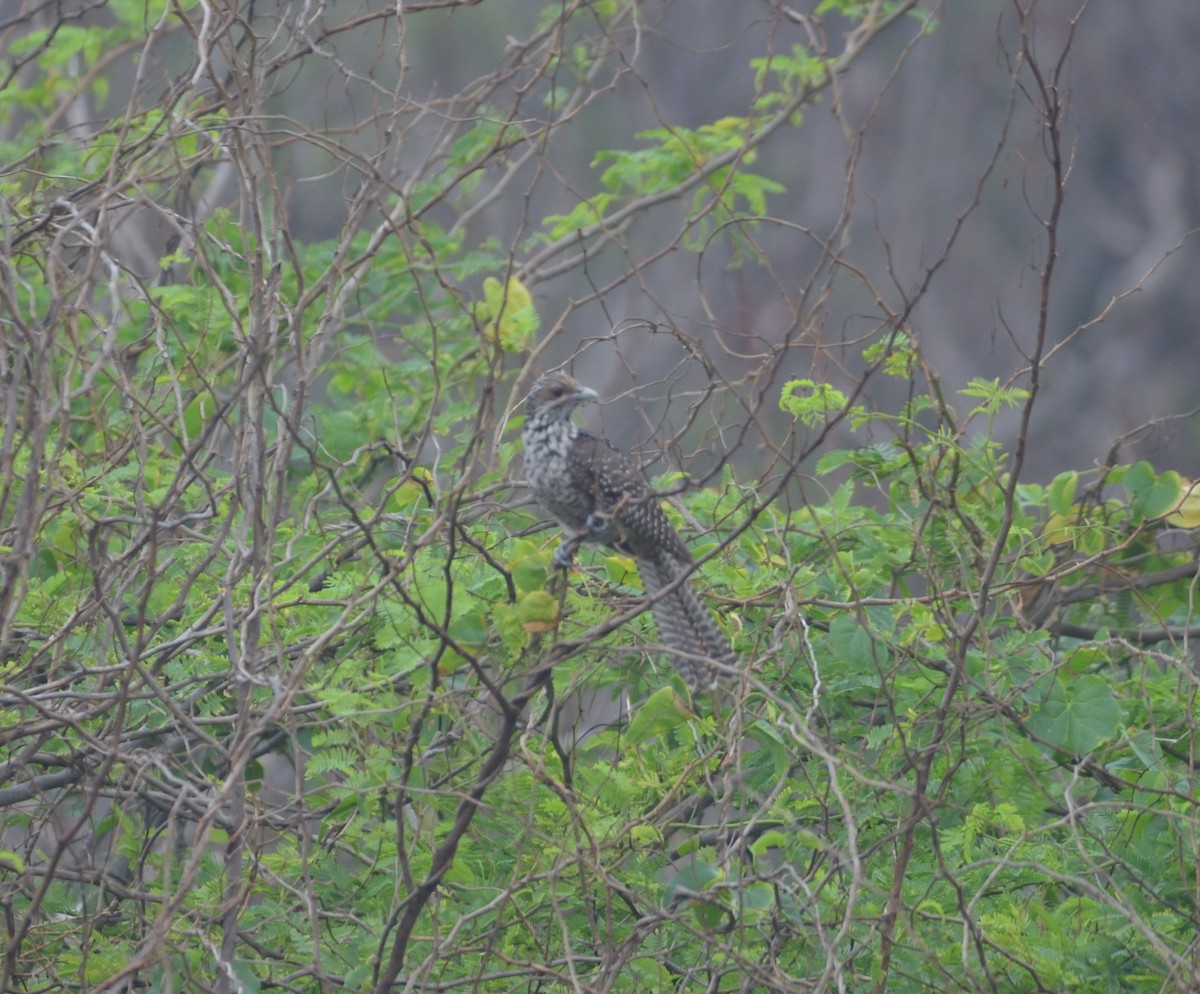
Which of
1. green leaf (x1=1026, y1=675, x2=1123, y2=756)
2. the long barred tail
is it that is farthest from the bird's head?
green leaf (x1=1026, y1=675, x2=1123, y2=756)

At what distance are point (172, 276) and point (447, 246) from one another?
129 cm

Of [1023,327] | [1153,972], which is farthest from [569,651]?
[1023,327]

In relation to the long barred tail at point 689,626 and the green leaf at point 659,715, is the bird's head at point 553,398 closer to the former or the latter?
the long barred tail at point 689,626

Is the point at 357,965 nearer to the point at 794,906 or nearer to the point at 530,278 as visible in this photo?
the point at 794,906

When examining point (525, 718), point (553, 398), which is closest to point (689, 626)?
point (525, 718)

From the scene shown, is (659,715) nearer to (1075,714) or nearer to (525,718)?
(525,718)

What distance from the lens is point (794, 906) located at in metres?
3.51

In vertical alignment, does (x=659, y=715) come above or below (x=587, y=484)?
below

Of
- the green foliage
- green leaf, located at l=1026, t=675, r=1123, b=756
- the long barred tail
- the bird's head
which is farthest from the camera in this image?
the bird's head

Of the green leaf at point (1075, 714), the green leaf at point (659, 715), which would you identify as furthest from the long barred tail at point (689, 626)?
the green leaf at point (1075, 714)

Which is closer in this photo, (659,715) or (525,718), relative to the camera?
(659,715)

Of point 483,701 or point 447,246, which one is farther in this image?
point 447,246

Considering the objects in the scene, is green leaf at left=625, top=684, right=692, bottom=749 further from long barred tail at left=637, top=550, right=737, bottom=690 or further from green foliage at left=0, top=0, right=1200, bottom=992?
long barred tail at left=637, top=550, right=737, bottom=690

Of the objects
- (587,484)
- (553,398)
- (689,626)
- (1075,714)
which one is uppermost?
(553,398)
